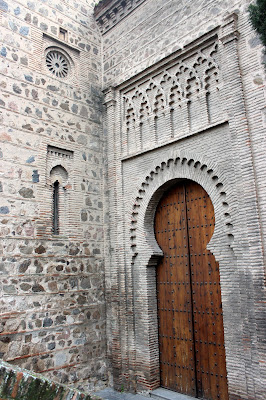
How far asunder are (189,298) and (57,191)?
305 cm

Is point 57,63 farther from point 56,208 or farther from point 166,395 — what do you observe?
point 166,395

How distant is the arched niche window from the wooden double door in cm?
183

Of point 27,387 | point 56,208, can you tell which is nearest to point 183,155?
point 56,208

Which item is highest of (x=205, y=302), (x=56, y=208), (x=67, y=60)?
(x=67, y=60)

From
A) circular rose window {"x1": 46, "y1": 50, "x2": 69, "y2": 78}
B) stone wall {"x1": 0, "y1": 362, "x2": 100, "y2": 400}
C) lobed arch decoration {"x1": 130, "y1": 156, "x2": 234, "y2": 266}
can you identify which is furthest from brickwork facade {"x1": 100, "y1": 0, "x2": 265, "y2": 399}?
stone wall {"x1": 0, "y1": 362, "x2": 100, "y2": 400}

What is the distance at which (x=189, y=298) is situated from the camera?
5.84 meters

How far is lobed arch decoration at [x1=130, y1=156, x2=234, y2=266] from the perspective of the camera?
5.29 metres

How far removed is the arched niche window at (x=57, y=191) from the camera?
21.3 feet

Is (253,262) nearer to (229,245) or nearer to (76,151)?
(229,245)

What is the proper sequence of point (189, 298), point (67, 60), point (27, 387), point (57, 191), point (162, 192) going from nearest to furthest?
point (27, 387) → point (189, 298) → point (162, 192) → point (57, 191) → point (67, 60)

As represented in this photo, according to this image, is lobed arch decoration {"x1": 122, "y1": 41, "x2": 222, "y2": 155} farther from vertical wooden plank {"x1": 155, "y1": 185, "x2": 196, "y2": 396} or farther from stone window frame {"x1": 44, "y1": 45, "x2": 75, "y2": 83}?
stone window frame {"x1": 44, "y1": 45, "x2": 75, "y2": 83}

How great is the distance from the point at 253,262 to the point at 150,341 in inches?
97.7

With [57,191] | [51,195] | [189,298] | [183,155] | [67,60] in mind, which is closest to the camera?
[189,298]

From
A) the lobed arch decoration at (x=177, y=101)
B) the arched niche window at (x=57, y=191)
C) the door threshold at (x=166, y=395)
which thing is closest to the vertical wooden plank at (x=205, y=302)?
the door threshold at (x=166, y=395)
